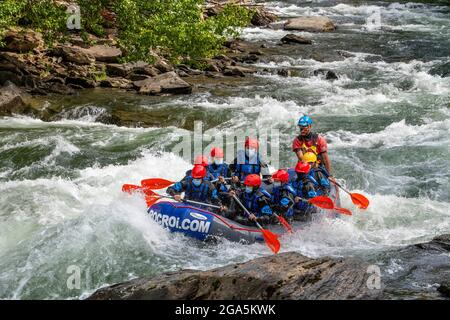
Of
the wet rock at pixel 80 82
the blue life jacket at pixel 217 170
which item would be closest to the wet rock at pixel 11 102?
the wet rock at pixel 80 82

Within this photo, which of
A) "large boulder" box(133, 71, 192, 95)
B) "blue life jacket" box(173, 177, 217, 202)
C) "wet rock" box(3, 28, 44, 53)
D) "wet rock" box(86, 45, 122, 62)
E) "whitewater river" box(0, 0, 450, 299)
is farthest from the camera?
"wet rock" box(86, 45, 122, 62)

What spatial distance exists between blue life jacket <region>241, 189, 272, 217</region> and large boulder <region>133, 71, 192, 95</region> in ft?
24.1

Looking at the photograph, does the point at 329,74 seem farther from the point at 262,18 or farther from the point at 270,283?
the point at 270,283

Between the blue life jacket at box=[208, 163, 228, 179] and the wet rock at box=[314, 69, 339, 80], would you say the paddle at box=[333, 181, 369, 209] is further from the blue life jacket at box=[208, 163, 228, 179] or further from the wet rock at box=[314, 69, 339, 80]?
the wet rock at box=[314, 69, 339, 80]

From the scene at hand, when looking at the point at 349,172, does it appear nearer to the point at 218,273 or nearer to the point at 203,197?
the point at 203,197

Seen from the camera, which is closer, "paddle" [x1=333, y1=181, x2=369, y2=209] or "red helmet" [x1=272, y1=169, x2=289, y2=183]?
"red helmet" [x1=272, y1=169, x2=289, y2=183]

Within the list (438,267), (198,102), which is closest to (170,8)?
(198,102)

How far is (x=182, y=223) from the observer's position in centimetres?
802

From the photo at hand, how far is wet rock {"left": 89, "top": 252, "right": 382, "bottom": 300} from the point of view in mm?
5207

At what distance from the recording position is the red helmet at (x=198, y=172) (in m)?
8.31

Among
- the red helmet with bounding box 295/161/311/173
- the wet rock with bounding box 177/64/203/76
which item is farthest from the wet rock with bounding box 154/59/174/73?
the red helmet with bounding box 295/161/311/173

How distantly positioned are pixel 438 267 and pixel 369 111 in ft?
26.6

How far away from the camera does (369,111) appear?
14430 millimetres

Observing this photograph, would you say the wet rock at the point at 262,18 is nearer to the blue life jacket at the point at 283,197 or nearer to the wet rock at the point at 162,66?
the wet rock at the point at 162,66
